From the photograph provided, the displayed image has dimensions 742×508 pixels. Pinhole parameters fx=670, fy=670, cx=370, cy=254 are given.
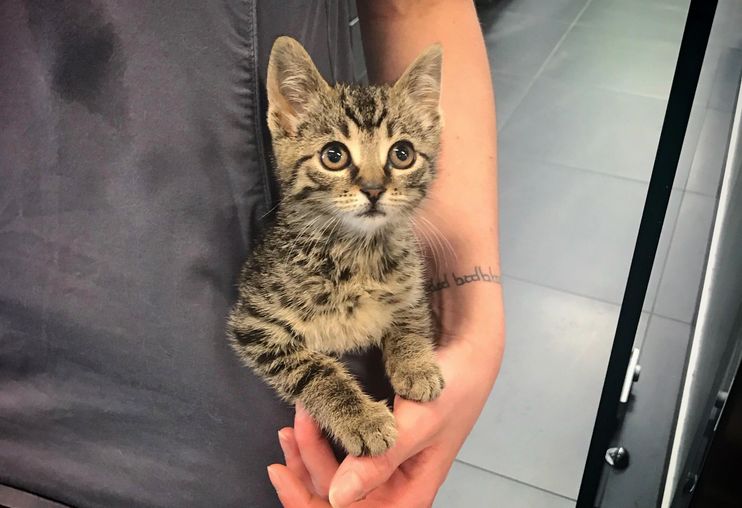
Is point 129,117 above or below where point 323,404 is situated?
above

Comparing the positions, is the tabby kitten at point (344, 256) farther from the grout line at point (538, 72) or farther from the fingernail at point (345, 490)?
the grout line at point (538, 72)

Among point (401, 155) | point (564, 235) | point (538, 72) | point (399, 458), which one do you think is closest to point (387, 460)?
point (399, 458)

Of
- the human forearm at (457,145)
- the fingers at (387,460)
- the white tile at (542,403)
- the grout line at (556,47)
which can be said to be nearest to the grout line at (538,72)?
the grout line at (556,47)

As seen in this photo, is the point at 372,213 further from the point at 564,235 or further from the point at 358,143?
the point at 564,235

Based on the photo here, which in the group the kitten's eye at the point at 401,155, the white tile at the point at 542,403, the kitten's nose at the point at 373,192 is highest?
the kitten's eye at the point at 401,155

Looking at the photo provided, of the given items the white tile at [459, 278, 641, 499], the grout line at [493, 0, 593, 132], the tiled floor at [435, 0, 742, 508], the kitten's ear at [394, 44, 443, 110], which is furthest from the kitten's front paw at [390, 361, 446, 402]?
the grout line at [493, 0, 593, 132]

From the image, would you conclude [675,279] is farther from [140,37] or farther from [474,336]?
[140,37]

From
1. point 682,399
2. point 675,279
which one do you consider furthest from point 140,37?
point 682,399
